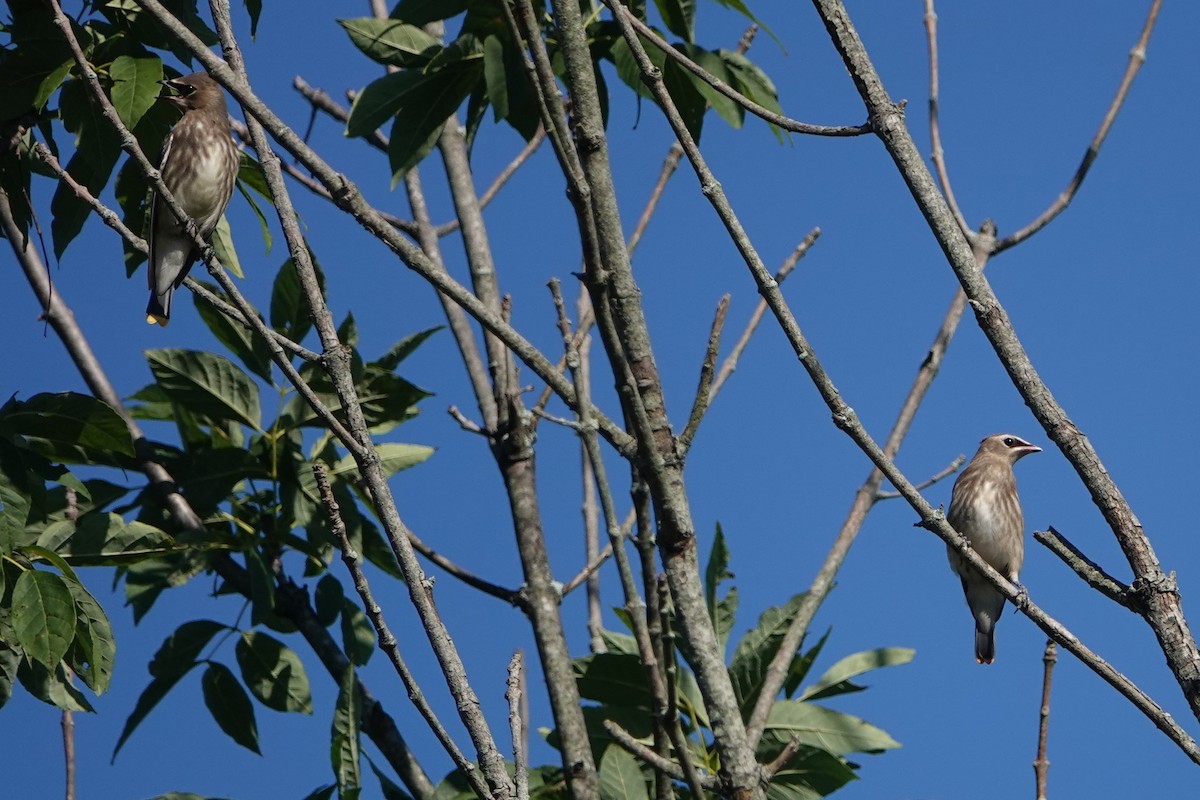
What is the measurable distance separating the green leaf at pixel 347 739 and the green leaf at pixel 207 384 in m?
2.42

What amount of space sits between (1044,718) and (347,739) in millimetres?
1751

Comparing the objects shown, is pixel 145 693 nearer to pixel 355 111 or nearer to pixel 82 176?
pixel 82 176

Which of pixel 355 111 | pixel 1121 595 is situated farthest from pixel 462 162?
pixel 1121 595

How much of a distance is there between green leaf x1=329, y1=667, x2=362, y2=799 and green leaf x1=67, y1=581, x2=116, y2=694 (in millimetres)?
1101

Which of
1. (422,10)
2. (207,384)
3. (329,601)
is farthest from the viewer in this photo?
(207,384)

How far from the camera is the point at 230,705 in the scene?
5695 mm

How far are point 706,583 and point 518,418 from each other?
1.01 metres

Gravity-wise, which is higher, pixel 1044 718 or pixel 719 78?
pixel 719 78

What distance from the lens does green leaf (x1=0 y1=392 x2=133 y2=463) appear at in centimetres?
480

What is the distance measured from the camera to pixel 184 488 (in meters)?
5.75

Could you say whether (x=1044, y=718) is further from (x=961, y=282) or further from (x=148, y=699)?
(x=148, y=699)

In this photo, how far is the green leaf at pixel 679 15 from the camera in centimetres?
534

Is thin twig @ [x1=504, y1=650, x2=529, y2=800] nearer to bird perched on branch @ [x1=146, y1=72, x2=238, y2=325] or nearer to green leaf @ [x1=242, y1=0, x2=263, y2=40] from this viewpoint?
green leaf @ [x1=242, y1=0, x2=263, y2=40]

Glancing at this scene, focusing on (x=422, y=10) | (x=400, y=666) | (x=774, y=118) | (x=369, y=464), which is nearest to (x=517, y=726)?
(x=400, y=666)
